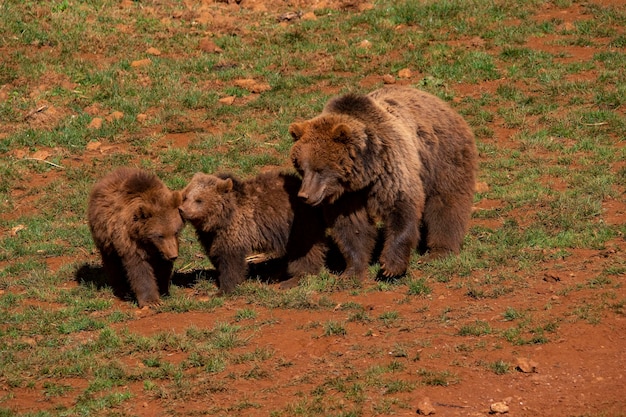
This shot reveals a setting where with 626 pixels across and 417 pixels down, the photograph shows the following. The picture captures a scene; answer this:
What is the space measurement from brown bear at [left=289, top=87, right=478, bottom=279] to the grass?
40 cm

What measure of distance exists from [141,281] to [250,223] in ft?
4.32

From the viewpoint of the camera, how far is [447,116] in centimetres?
1102

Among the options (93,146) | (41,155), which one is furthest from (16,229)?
(93,146)

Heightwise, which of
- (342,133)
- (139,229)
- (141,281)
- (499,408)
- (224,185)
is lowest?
(499,408)

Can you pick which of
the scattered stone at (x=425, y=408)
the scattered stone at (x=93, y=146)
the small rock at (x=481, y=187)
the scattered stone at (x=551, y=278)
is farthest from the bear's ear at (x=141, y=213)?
the scattered stone at (x=93, y=146)

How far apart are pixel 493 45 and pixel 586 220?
605 centimetres

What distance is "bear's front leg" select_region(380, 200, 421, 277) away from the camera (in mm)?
9945

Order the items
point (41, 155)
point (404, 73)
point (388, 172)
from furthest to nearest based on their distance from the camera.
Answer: point (404, 73) → point (41, 155) → point (388, 172)

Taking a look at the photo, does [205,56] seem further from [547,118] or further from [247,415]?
[247,415]

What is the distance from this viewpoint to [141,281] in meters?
9.79

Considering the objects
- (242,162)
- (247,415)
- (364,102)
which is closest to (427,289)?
(364,102)

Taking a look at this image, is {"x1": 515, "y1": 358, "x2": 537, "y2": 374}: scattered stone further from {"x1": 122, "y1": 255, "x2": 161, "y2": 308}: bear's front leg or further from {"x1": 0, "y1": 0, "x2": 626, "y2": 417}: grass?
{"x1": 122, "y1": 255, "x2": 161, "y2": 308}: bear's front leg

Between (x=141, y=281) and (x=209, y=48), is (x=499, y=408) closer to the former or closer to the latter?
(x=141, y=281)

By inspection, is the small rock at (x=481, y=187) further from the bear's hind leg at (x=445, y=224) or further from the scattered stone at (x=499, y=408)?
the scattered stone at (x=499, y=408)
